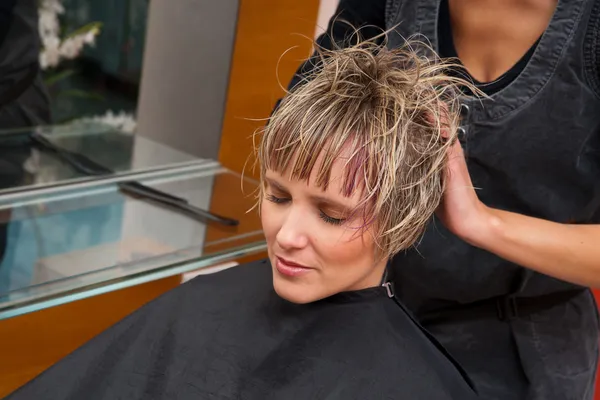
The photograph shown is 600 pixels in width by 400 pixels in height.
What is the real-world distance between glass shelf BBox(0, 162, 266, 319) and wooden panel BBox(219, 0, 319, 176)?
0.67ft

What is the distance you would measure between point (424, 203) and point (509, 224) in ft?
0.46

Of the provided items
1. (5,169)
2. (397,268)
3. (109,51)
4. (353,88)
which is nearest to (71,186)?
(5,169)

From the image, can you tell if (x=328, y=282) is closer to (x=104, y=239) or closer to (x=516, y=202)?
(x=516, y=202)

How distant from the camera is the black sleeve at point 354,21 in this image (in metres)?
1.50

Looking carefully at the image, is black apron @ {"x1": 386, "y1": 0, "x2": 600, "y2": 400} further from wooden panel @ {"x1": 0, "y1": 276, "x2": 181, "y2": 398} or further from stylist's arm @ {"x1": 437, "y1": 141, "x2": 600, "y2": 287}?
wooden panel @ {"x1": 0, "y1": 276, "x2": 181, "y2": 398}

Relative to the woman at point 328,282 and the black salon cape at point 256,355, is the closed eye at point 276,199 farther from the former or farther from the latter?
the black salon cape at point 256,355

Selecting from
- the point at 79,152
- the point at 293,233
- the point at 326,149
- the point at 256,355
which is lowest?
the point at 79,152

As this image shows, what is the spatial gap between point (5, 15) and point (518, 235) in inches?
57.8

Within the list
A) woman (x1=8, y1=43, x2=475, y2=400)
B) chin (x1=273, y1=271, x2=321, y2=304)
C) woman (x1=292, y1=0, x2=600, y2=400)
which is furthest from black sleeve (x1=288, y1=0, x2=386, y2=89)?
chin (x1=273, y1=271, x2=321, y2=304)

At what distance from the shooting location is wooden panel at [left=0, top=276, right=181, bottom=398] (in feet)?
5.12

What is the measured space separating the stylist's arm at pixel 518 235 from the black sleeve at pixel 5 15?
4.41ft

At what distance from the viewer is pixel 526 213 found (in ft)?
4.56

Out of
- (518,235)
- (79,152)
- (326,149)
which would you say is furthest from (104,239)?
(518,235)

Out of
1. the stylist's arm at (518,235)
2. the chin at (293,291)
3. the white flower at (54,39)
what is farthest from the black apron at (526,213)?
the white flower at (54,39)
